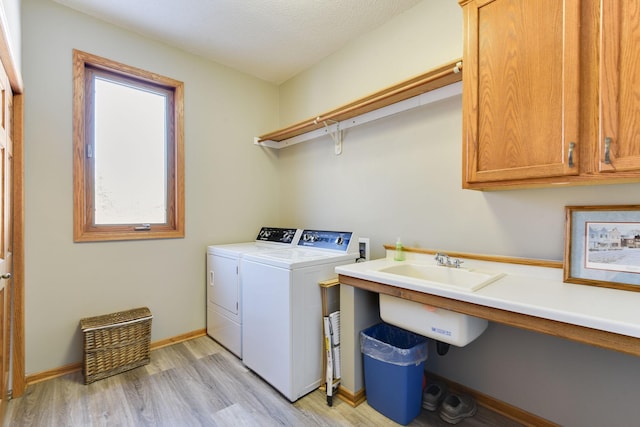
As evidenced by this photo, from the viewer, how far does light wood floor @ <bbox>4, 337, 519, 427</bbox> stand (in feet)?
5.30

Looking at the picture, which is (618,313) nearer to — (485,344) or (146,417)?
(485,344)

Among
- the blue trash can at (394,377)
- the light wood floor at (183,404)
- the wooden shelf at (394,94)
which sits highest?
the wooden shelf at (394,94)

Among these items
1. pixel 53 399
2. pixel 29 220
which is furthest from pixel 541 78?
pixel 53 399

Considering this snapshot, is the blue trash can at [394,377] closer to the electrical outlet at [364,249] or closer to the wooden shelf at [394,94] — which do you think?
the electrical outlet at [364,249]

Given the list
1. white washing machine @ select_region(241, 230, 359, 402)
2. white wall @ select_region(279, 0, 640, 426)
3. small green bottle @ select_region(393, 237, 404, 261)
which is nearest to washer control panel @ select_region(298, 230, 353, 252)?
white washing machine @ select_region(241, 230, 359, 402)

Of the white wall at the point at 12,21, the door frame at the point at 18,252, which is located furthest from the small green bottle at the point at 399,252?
the door frame at the point at 18,252

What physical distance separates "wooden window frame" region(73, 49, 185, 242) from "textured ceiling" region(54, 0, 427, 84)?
343 millimetres

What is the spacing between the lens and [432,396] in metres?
→ 1.73

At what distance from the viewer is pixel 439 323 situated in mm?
1385

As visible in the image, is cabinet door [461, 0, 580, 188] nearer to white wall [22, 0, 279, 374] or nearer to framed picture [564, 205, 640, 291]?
framed picture [564, 205, 640, 291]

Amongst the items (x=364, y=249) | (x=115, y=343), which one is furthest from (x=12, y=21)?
(x=364, y=249)

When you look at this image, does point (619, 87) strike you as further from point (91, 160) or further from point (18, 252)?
point (18, 252)

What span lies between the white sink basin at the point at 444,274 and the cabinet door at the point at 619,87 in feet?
2.35

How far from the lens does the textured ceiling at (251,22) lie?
204cm
